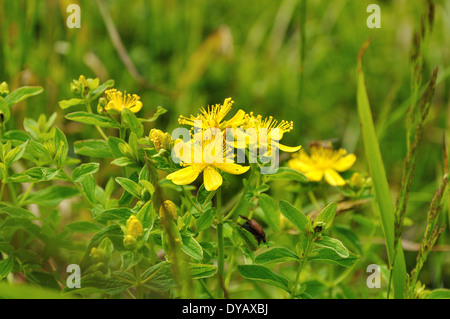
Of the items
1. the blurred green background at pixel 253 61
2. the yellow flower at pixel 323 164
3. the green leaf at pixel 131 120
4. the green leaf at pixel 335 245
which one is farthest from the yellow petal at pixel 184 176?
the blurred green background at pixel 253 61

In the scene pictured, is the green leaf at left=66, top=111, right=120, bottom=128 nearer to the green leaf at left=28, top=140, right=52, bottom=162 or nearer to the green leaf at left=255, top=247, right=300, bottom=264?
the green leaf at left=28, top=140, right=52, bottom=162

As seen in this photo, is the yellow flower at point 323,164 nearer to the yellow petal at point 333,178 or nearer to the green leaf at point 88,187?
the yellow petal at point 333,178

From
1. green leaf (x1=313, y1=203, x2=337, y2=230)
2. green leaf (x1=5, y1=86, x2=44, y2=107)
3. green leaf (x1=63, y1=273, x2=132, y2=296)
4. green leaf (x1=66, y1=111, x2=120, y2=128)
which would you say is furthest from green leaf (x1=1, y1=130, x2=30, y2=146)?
green leaf (x1=313, y1=203, x2=337, y2=230)

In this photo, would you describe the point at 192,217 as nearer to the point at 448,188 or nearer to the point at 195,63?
the point at 448,188

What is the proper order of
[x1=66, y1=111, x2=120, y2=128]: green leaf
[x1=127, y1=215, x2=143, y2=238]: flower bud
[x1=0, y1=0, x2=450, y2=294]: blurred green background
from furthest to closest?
[x1=0, y1=0, x2=450, y2=294]: blurred green background, [x1=66, y1=111, x2=120, y2=128]: green leaf, [x1=127, y1=215, x2=143, y2=238]: flower bud

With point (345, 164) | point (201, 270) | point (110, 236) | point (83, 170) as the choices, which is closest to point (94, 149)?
point (83, 170)
